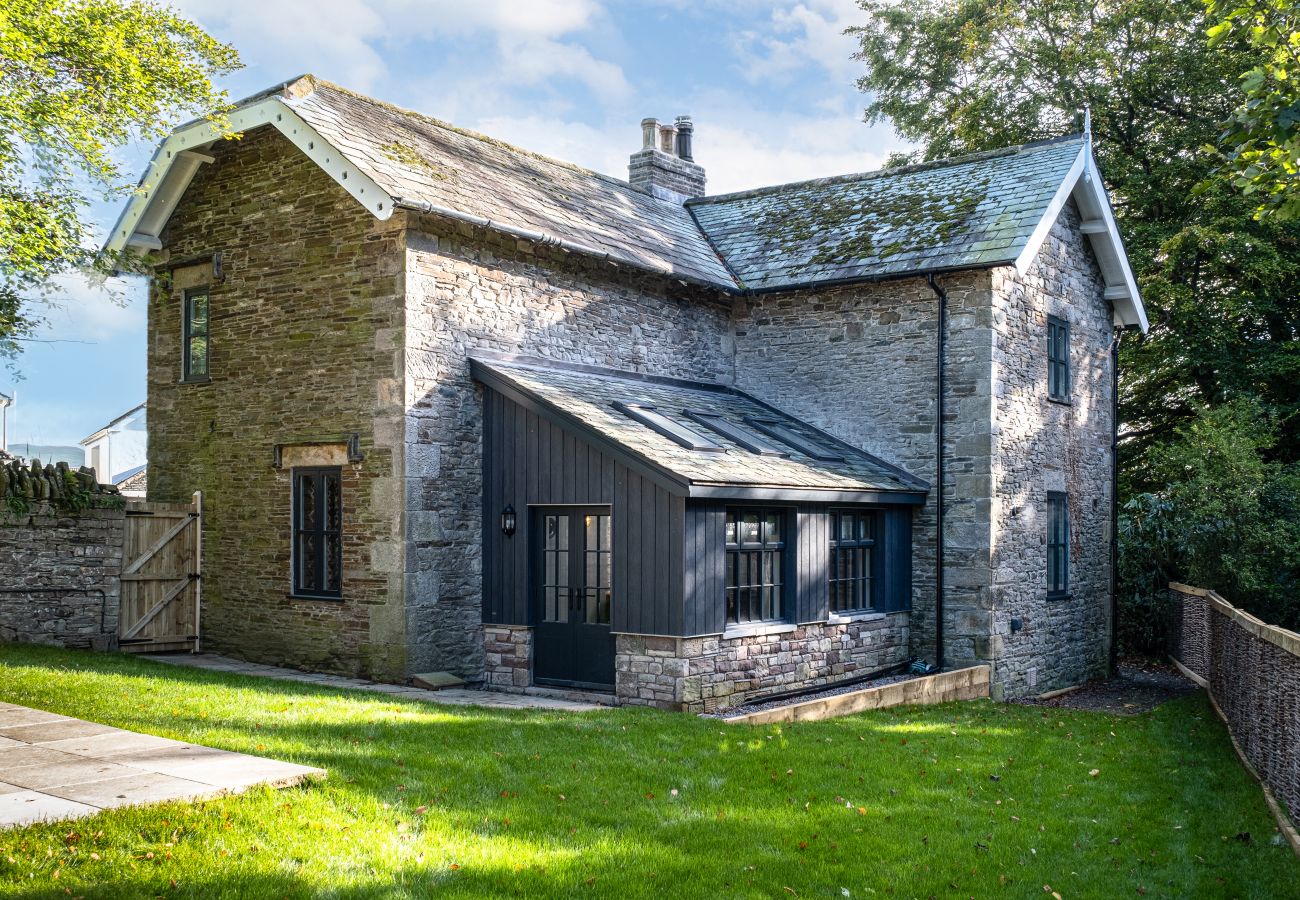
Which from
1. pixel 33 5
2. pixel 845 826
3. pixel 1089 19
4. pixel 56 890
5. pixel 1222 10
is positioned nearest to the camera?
pixel 56 890

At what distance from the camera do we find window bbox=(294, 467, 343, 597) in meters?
13.8

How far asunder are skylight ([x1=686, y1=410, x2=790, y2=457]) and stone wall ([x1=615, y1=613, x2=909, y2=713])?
2.24 meters

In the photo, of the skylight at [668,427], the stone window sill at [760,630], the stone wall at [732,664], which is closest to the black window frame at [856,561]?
the stone wall at [732,664]

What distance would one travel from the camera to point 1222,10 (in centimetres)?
1002

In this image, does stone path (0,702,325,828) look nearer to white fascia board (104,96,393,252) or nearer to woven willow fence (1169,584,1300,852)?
white fascia board (104,96,393,252)

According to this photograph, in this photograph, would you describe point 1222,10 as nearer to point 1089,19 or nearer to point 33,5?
point 33,5

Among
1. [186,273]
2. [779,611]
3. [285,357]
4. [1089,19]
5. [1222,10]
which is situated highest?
[1089,19]

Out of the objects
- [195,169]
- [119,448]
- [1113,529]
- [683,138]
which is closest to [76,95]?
[195,169]

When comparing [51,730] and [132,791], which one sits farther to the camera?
[51,730]

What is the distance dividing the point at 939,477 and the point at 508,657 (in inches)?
265

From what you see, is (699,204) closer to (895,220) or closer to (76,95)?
(895,220)

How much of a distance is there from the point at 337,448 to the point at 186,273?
3.97 meters

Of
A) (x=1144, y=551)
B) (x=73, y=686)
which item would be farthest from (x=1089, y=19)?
(x=73, y=686)

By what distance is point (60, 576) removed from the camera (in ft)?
45.3
